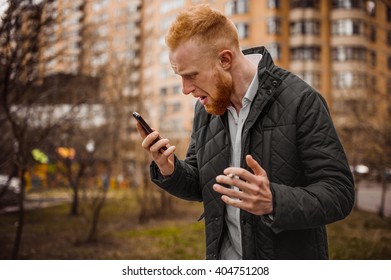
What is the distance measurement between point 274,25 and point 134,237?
8988 mm

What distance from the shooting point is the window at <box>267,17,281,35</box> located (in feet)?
47.8

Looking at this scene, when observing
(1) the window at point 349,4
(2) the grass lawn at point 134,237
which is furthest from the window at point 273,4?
(2) the grass lawn at point 134,237

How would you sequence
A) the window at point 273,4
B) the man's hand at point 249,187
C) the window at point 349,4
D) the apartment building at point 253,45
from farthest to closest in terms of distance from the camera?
1. the window at point 273,4
2. the window at point 349,4
3. the apartment building at point 253,45
4. the man's hand at point 249,187

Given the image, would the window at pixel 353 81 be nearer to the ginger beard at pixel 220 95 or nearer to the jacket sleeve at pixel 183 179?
the jacket sleeve at pixel 183 179

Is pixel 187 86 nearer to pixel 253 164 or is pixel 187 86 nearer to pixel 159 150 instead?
pixel 159 150

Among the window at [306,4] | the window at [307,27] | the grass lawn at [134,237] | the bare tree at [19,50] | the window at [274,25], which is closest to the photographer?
the bare tree at [19,50]

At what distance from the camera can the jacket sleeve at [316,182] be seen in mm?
1267

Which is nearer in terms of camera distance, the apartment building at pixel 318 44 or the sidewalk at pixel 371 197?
the apartment building at pixel 318 44

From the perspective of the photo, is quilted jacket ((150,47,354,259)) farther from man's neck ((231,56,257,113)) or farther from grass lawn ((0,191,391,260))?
grass lawn ((0,191,391,260))

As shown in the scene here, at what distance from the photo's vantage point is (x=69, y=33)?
280 inches

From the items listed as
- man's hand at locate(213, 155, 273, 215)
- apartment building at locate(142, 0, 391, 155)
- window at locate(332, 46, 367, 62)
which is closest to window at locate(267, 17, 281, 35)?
apartment building at locate(142, 0, 391, 155)

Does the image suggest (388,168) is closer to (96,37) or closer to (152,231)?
(152,231)

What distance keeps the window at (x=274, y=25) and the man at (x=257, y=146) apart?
527 inches

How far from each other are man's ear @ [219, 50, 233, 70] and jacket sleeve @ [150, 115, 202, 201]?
1.21 feet
